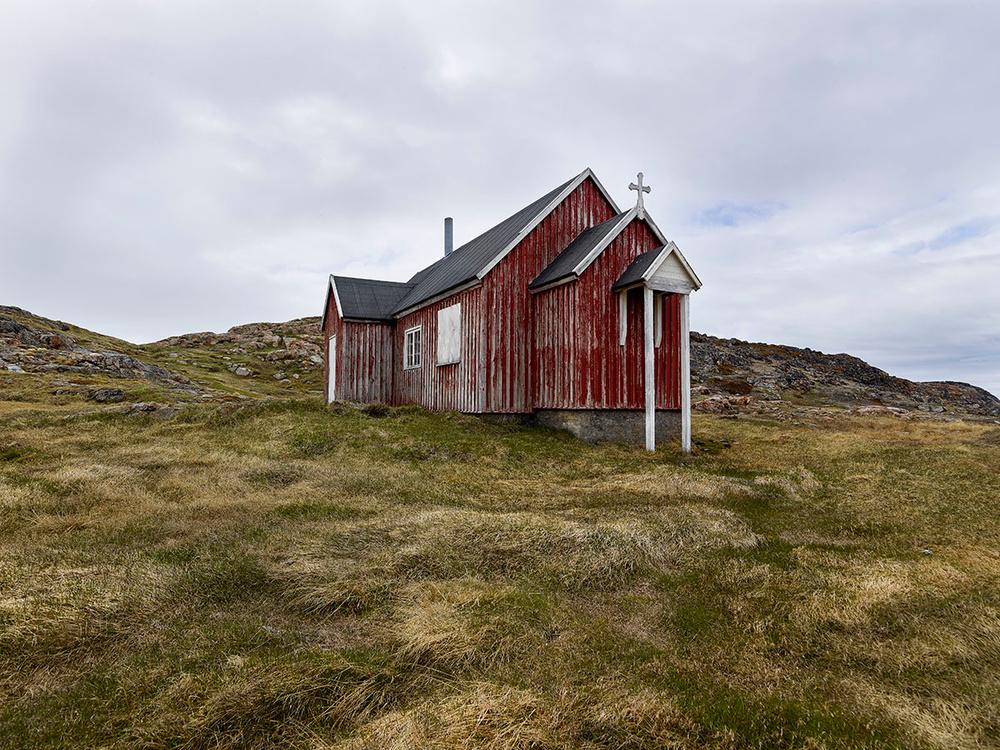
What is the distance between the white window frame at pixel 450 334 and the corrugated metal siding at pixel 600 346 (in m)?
2.86

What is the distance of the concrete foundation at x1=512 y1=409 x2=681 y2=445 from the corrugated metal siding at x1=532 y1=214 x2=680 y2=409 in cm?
25

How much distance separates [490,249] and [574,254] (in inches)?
130

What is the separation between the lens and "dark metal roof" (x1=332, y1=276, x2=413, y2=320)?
2591 cm

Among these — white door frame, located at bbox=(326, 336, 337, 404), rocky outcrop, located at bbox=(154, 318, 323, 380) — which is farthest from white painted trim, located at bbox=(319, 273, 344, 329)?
rocky outcrop, located at bbox=(154, 318, 323, 380)

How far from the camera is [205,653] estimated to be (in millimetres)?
4801

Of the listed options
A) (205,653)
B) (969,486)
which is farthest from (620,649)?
(969,486)

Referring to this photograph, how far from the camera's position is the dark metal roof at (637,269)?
1747cm

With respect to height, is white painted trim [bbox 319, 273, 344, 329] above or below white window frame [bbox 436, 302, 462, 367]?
above

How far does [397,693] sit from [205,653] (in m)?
1.69

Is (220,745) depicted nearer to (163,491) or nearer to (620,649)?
(620,649)

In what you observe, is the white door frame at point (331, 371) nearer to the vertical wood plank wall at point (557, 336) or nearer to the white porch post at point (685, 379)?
the vertical wood plank wall at point (557, 336)

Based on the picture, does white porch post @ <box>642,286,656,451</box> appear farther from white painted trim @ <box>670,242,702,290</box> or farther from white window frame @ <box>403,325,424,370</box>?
white window frame @ <box>403,325,424,370</box>

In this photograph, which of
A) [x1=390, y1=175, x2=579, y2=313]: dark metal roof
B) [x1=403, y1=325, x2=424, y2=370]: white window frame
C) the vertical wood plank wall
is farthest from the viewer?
[x1=403, y1=325, x2=424, y2=370]: white window frame

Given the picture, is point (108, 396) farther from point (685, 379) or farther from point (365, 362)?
point (685, 379)
